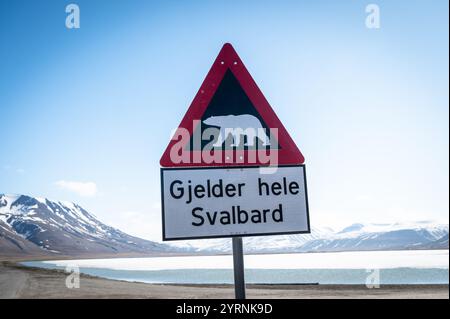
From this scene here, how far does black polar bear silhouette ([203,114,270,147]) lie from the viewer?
226cm

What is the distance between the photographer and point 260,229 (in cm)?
216

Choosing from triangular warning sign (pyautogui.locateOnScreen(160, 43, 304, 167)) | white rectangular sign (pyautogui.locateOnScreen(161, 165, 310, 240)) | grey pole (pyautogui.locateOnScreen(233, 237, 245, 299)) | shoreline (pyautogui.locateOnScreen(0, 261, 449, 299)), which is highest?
triangular warning sign (pyautogui.locateOnScreen(160, 43, 304, 167))

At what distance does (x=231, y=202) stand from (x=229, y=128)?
46cm

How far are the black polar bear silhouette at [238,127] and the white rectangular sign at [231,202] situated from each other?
19 cm

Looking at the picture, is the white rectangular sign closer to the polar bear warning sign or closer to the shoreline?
the polar bear warning sign

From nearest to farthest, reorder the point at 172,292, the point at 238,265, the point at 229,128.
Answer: the point at 238,265, the point at 229,128, the point at 172,292

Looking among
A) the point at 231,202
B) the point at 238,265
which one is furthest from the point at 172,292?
the point at 231,202

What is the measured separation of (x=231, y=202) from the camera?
86.3 inches

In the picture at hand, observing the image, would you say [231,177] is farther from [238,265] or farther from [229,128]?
[238,265]

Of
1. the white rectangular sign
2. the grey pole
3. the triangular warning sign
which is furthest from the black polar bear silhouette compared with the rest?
the grey pole

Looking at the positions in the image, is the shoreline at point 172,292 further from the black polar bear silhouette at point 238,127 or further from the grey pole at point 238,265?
the black polar bear silhouette at point 238,127

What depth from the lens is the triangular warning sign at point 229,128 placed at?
2.25 meters

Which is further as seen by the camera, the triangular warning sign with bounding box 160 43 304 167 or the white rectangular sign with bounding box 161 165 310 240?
the triangular warning sign with bounding box 160 43 304 167
